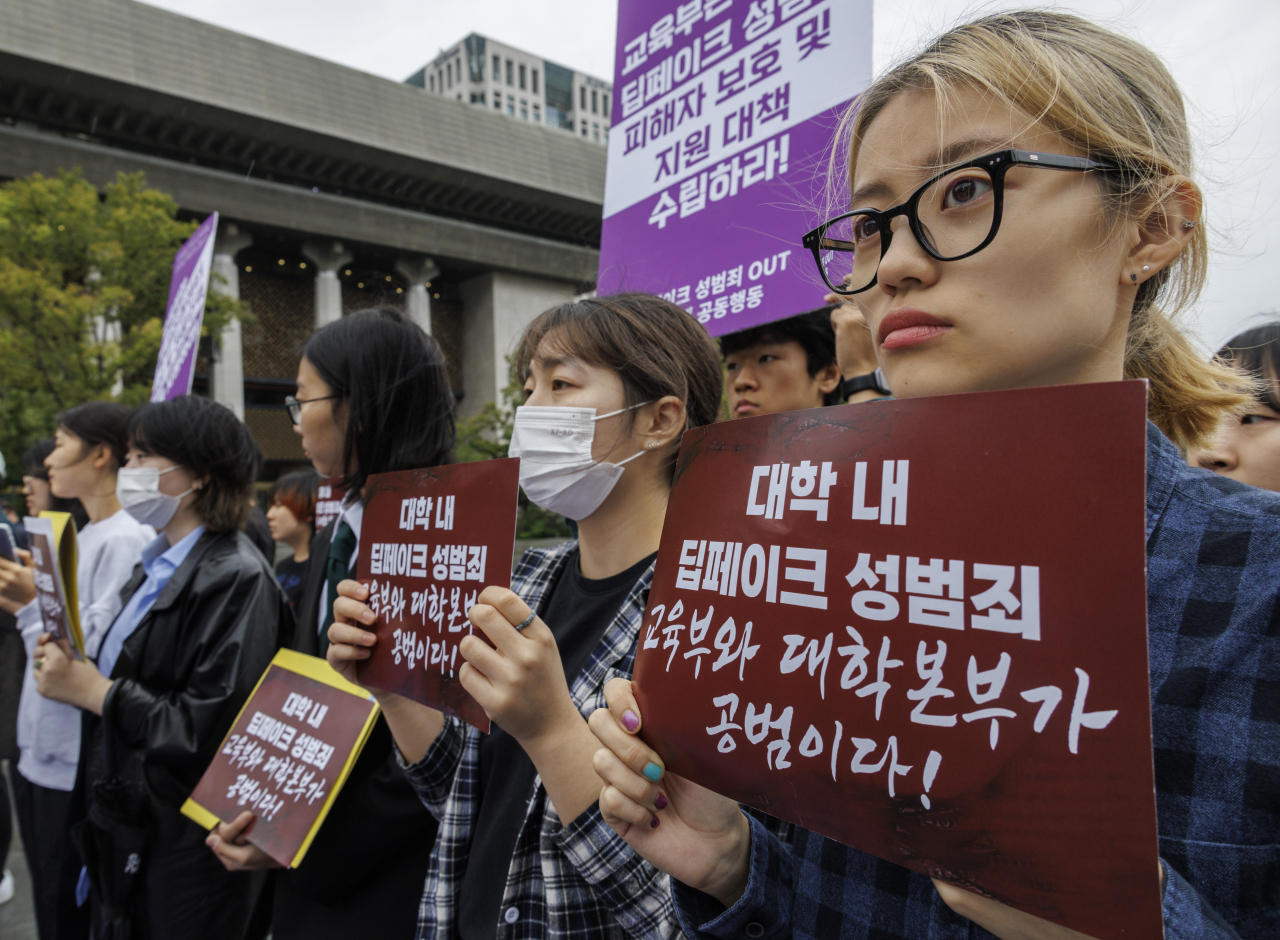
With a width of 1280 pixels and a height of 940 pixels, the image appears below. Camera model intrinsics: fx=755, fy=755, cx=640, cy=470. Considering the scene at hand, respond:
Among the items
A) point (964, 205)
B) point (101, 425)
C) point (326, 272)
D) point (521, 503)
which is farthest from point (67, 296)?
point (964, 205)

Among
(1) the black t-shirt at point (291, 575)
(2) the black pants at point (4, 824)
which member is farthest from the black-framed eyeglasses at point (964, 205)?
(1) the black t-shirt at point (291, 575)

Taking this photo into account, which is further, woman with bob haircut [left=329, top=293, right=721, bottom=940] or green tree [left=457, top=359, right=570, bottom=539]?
green tree [left=457, top=359, right=570, bottom=539]

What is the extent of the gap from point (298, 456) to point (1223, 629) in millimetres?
28080

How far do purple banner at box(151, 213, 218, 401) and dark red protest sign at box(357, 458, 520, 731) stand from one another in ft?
9.90

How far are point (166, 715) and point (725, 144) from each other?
2653mm

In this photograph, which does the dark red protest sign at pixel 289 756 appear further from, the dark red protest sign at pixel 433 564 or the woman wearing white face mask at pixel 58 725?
the woman wearing white face mask at pixel 58 725

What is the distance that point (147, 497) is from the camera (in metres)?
2.96

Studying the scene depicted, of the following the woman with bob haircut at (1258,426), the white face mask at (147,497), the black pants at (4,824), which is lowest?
the black pants at (4,824)

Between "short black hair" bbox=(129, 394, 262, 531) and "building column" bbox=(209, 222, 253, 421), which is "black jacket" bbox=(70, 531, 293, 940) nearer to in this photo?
"short black hair" bbox=(129, 394, 262, 531)

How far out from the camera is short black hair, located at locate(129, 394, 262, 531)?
2.95 metres

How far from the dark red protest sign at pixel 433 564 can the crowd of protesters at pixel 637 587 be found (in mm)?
98

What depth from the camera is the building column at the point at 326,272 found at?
24.2m

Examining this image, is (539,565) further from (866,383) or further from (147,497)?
(147,497)

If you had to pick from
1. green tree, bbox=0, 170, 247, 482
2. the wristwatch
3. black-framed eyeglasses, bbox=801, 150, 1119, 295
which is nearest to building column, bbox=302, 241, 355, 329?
green tree, bbox=0, 170, 247, 482
